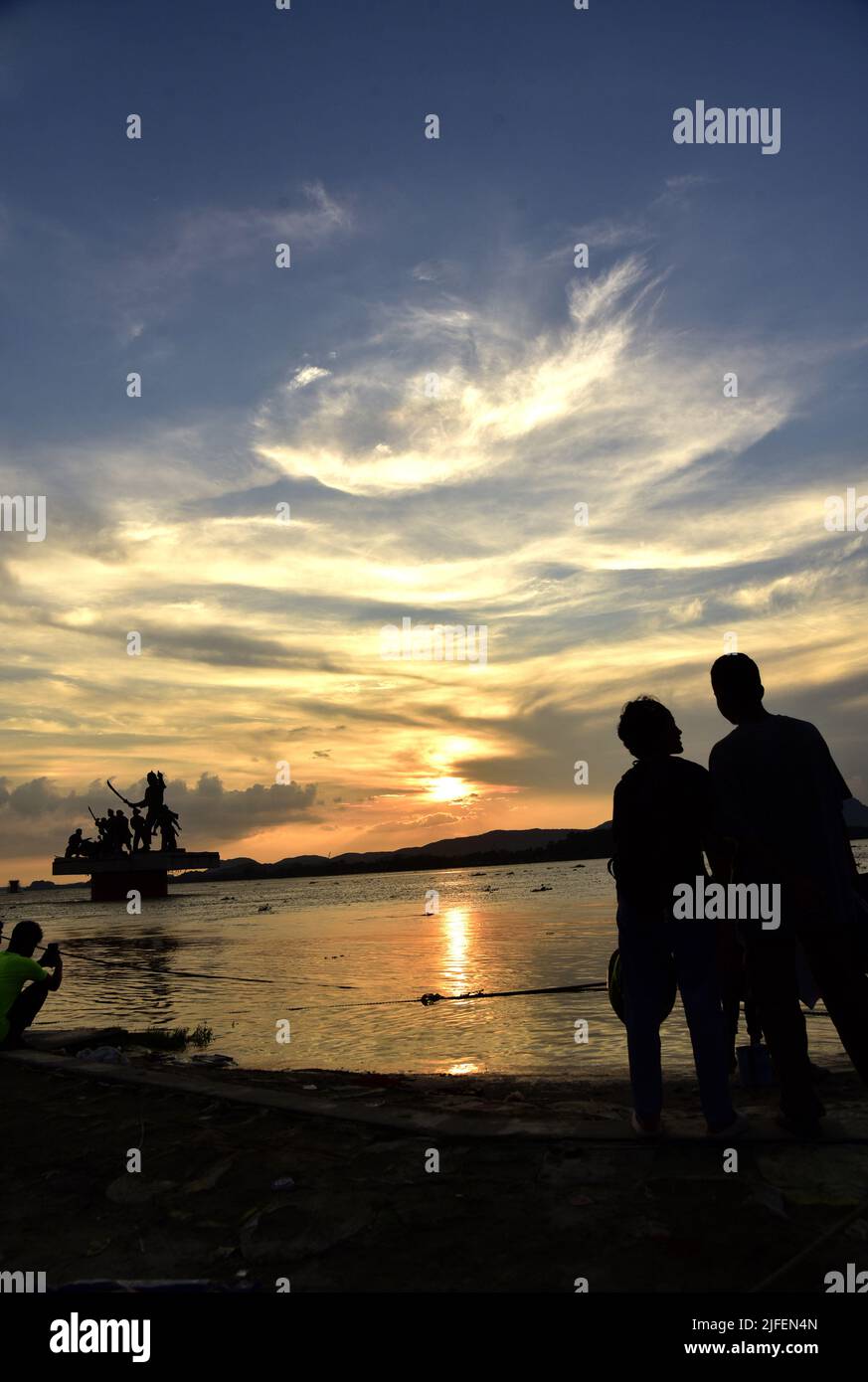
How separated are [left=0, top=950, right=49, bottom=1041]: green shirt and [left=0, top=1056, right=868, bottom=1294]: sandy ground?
2.92 meters

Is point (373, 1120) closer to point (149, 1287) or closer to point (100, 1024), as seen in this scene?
point (149, 1287)

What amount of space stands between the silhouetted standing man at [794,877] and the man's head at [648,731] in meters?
0.23

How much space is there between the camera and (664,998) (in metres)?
4.30

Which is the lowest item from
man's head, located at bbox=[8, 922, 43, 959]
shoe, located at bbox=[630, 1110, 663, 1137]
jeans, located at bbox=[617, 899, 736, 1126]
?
shoe, located at bbox=[630, 1110, 663, 1137]

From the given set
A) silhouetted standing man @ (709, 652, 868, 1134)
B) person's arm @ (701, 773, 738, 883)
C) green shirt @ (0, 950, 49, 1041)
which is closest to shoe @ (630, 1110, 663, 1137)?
silhouetted standing man @ (709, 652, 868, 1134)

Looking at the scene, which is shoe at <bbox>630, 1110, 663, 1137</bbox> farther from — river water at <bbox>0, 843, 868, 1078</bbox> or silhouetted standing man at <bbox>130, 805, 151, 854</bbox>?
silhouetted standing man at <bbox>130, 805, 151, 854</bbox>

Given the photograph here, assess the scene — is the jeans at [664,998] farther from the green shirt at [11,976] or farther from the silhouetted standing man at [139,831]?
the silhouetted standing man at [139,831]

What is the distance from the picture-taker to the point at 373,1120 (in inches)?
188

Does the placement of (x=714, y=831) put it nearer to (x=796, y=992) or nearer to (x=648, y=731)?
(x=648, y=731)

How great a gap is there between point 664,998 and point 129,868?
8455 centimetres

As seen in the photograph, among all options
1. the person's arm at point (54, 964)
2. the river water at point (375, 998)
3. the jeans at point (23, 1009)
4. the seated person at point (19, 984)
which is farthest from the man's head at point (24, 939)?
the river water at point (375, 998)

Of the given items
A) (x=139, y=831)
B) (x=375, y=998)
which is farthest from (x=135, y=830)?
(x=375, y=998)

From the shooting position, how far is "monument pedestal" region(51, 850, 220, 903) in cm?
7806
